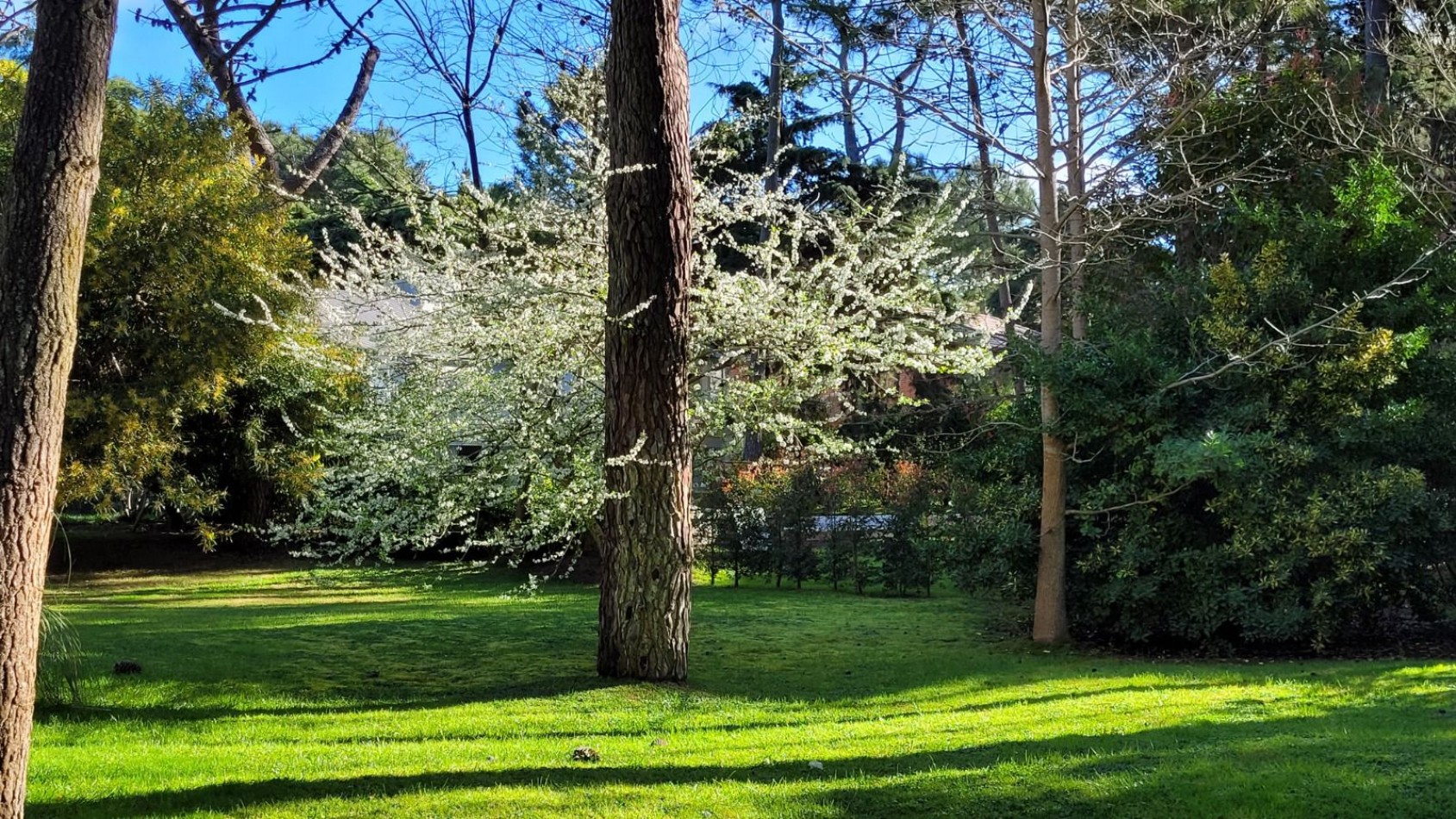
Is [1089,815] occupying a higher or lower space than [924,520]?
lower

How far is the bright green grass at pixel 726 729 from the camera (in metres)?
4.50

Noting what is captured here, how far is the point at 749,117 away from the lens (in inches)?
375

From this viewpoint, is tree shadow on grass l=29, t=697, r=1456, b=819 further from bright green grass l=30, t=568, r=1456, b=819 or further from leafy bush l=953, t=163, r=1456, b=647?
leafy bush l=953, t=163, r=1456, b=647

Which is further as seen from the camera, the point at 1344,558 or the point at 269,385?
the point at 269,385

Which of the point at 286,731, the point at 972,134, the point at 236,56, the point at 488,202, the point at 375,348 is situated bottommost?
the point at 286,731

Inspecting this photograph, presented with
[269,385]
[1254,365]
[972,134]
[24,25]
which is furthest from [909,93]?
[269,385]

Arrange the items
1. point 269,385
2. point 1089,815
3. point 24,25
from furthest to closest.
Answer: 1. point 269,385
2. point 24,25
3. point 1089,815

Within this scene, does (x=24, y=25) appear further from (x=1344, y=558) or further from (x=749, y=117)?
(x=1344, y=558)

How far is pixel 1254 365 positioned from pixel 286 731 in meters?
8.18

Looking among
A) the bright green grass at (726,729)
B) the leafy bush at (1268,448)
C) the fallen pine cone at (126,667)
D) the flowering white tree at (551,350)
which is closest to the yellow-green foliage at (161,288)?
the bright green grass at (726,729)

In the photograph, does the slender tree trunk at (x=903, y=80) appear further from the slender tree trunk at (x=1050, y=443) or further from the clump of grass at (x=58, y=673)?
the clump of grass at (x=58, y=673)

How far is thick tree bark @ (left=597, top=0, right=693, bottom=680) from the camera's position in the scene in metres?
7.21

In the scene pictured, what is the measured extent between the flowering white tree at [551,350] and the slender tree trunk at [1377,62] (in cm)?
898

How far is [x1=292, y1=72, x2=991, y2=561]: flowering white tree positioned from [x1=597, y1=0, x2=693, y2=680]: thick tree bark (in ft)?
1.54
